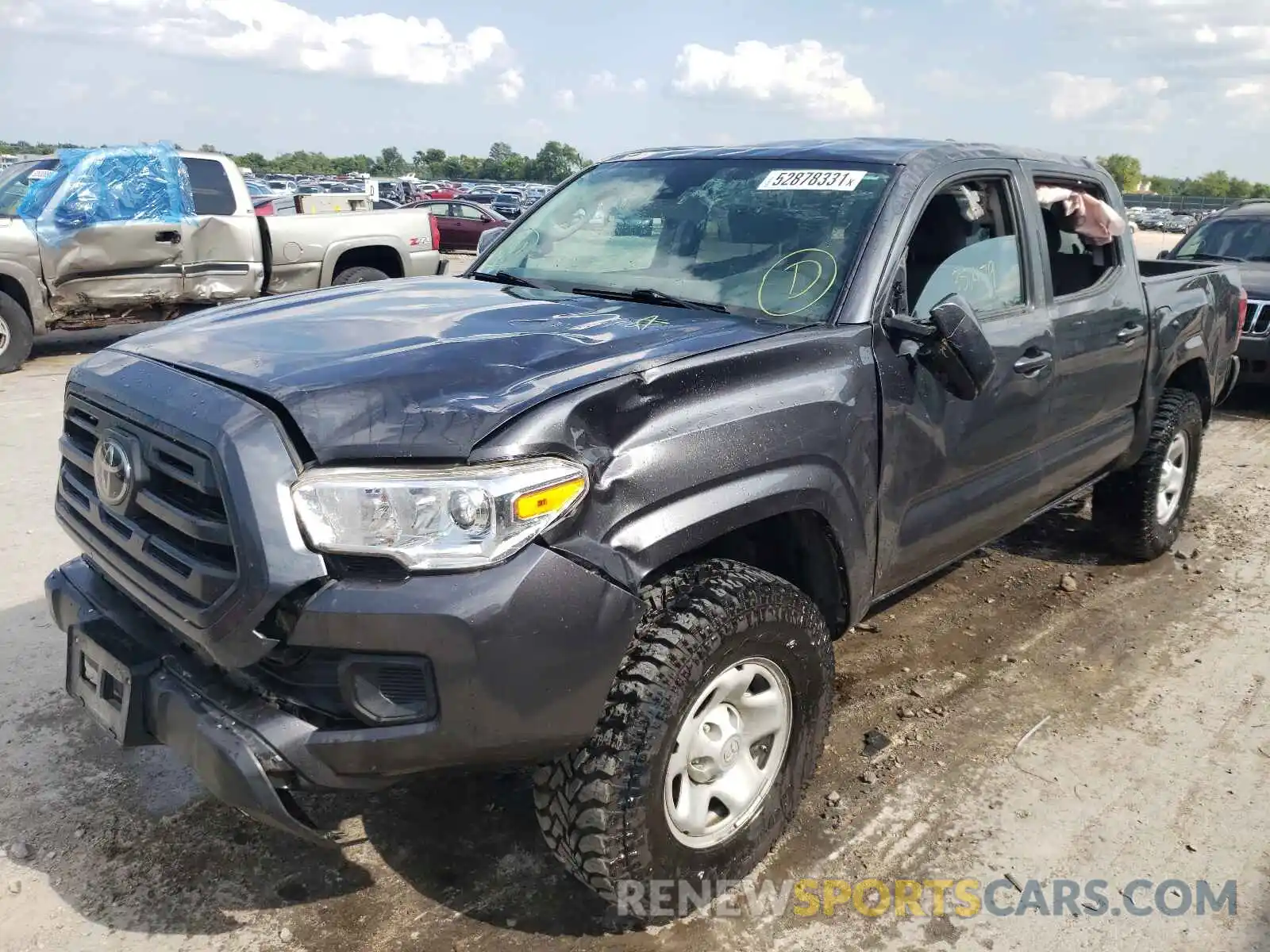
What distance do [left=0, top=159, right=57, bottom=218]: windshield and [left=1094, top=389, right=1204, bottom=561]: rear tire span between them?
925 centimetres

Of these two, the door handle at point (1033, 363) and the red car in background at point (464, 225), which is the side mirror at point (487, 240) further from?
the red car in background at point (464, 225)

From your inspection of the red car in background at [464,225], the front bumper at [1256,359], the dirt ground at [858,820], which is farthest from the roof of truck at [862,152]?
the red car in background at [464,225]

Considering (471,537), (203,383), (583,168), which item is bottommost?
(471,537)

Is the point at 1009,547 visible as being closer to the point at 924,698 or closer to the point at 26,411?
the point at 924,698

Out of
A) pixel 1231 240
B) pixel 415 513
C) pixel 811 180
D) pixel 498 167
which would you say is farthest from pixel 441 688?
pixel 498 167

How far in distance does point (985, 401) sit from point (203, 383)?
93.2 inches

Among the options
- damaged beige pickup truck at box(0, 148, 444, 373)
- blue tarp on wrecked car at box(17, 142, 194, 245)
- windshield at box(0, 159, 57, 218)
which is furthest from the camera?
windshield at box(0, 159, 57, 218)

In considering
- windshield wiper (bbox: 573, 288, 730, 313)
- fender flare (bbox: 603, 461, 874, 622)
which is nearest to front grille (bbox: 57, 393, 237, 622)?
fender flare (bbox: 603, 461, 874, 622)

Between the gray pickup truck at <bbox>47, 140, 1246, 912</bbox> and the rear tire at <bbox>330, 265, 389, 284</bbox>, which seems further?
the rear tire at <bbox>330, 265, 389, 284</bbox>

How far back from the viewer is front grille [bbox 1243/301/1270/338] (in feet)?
28.3

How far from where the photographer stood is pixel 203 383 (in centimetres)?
235

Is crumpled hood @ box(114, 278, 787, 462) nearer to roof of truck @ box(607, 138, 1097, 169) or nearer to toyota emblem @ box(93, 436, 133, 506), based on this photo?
toyota emblem @ box(93, 436, 133, 506)

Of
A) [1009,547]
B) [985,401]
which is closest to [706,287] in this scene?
[985,401]

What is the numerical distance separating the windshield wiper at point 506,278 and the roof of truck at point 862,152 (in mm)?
727
